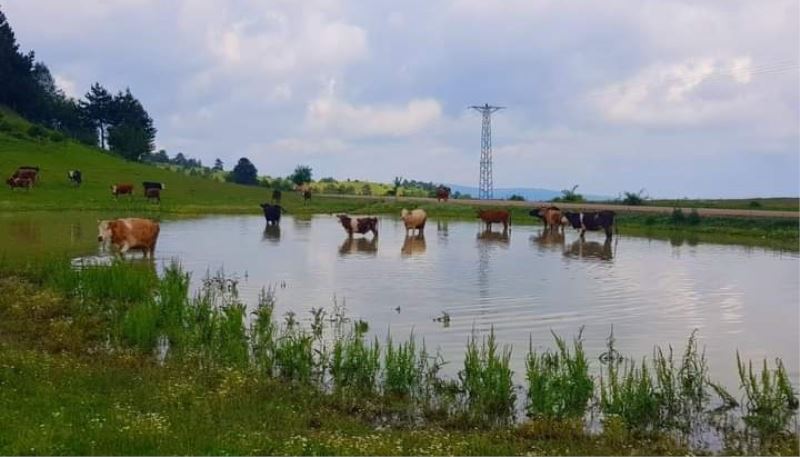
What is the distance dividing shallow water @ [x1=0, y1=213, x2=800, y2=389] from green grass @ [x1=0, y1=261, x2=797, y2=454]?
4.96ft

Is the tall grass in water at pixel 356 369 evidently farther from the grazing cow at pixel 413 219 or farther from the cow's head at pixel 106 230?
the grazing cow at pixel 413 219

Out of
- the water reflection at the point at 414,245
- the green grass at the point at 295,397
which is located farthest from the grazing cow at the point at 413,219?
the green grass at the point at 295,397

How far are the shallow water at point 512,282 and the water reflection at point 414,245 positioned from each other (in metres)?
0.22

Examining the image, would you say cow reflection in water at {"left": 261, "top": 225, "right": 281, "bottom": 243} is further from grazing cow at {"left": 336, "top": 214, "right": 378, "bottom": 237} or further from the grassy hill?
the grassy hill

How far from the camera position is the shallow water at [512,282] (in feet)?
45.9

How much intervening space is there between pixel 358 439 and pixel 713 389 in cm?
536

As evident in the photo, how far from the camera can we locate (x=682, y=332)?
1426 cm

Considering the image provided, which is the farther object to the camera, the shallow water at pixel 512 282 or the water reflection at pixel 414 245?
the water reflection at pixel 414 245

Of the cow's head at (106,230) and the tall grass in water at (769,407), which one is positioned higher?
the cow's head at (106,230)

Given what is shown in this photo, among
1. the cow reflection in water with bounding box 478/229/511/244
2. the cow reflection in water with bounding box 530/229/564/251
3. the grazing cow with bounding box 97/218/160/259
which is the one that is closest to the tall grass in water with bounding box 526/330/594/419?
the grazing cow with bounding box 97/218/160/259

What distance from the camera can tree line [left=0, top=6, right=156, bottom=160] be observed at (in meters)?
87.9

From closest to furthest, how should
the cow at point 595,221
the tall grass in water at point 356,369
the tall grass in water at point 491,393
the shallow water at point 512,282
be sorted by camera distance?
the tall grass in water at point 491,393 < the tall grass in water at point 356,369 < the shallow water at point 512,282 < the cow at point 595,221

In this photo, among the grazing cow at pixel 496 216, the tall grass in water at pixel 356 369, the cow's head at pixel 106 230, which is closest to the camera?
the tall grass in water at pixel 356 369

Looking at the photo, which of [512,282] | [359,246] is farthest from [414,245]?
[512,282]
